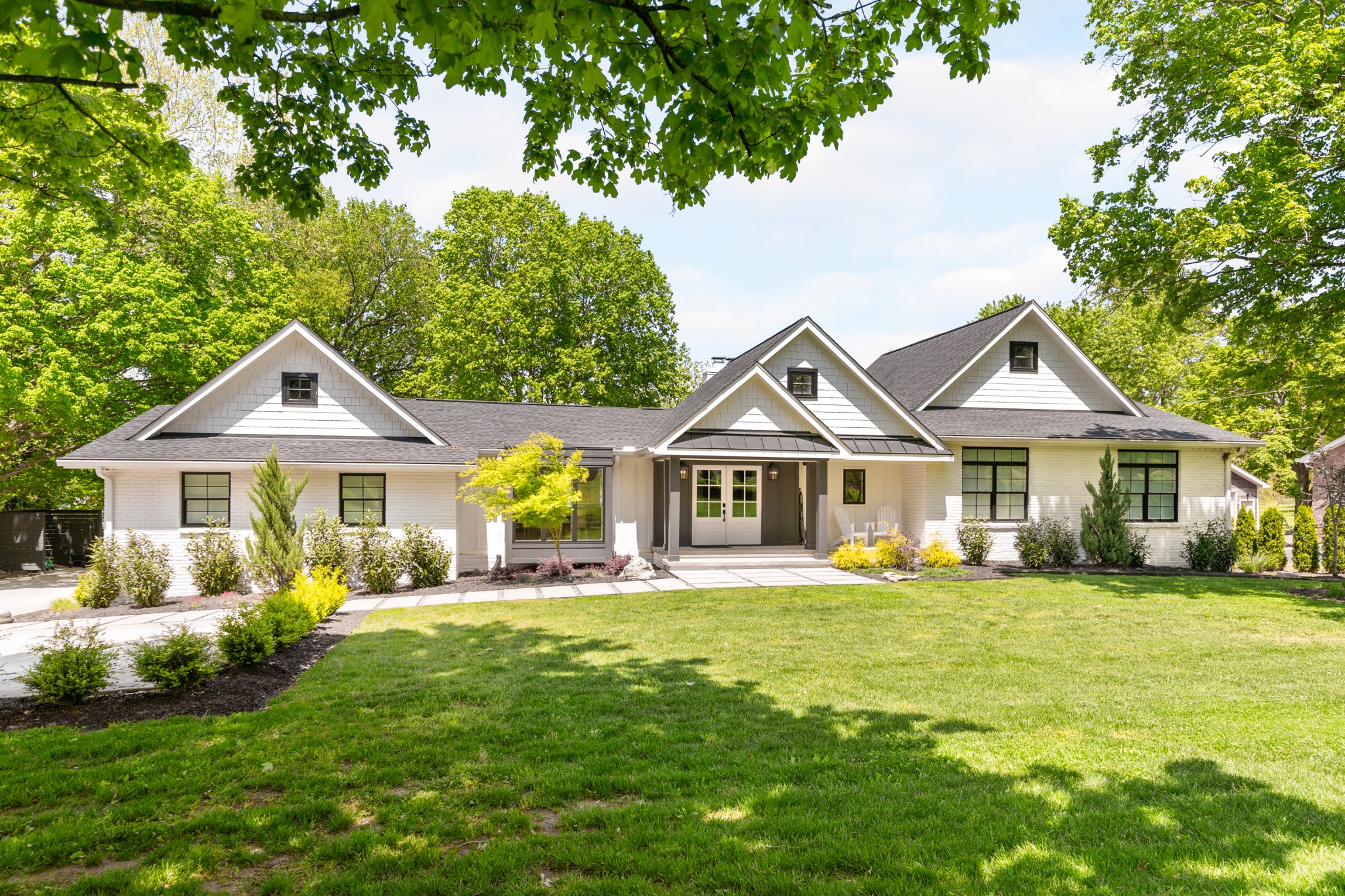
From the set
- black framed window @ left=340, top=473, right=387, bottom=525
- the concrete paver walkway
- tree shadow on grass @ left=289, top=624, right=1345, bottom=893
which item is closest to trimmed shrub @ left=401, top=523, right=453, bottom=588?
black framed window @ left=340, top=473, right=387, bottom=525

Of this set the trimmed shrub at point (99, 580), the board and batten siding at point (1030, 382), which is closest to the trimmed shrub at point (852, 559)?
the board and batten siding at point (1030, 382)

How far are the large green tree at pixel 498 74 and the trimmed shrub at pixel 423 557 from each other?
9.24m

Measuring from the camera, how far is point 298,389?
51.9 ft

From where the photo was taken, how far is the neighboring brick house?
20.9m

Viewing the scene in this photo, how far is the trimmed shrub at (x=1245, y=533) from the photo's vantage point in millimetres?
18500

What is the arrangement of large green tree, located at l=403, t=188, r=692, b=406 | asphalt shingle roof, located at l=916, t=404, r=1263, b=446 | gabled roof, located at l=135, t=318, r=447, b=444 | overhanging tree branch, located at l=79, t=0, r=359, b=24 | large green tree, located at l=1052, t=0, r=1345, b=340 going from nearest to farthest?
overhanging tree branch, located at l=79, t=0, r=359, b=24
large green tree, located at l=1052, t=0, r=1345, b=340
gabled roof, located at l=135, t=318, r=447, b=444
asphalt shingle roof, located at l=916, t=404, r=1263, b=446
large green tree, located at l=403, t=188, r=692, b=406

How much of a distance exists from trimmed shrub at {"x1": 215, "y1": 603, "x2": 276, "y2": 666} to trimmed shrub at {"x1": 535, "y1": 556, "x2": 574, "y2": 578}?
25.4ft

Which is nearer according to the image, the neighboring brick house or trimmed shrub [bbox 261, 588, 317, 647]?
trimmed shrub [bbox 261, 588, 317, 647]

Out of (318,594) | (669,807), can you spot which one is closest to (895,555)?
(318,594)

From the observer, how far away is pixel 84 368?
1645 centimetres

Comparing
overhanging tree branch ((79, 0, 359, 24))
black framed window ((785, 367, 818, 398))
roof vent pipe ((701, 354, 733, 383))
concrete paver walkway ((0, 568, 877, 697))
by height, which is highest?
roof vent pipe ((701, 354, 733, 383))

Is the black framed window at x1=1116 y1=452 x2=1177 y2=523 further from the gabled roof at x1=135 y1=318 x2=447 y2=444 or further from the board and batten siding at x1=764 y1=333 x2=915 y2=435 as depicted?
the gabled roof at x1=135 y1=318 x2=447 y2=444

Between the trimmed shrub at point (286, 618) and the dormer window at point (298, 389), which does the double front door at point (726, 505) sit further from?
the trimmed shrub at point (286, 618)

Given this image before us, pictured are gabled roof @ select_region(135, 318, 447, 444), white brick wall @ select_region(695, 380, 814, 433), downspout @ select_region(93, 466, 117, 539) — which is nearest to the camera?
downspout @ select_region(93, 466, 117, 539)
